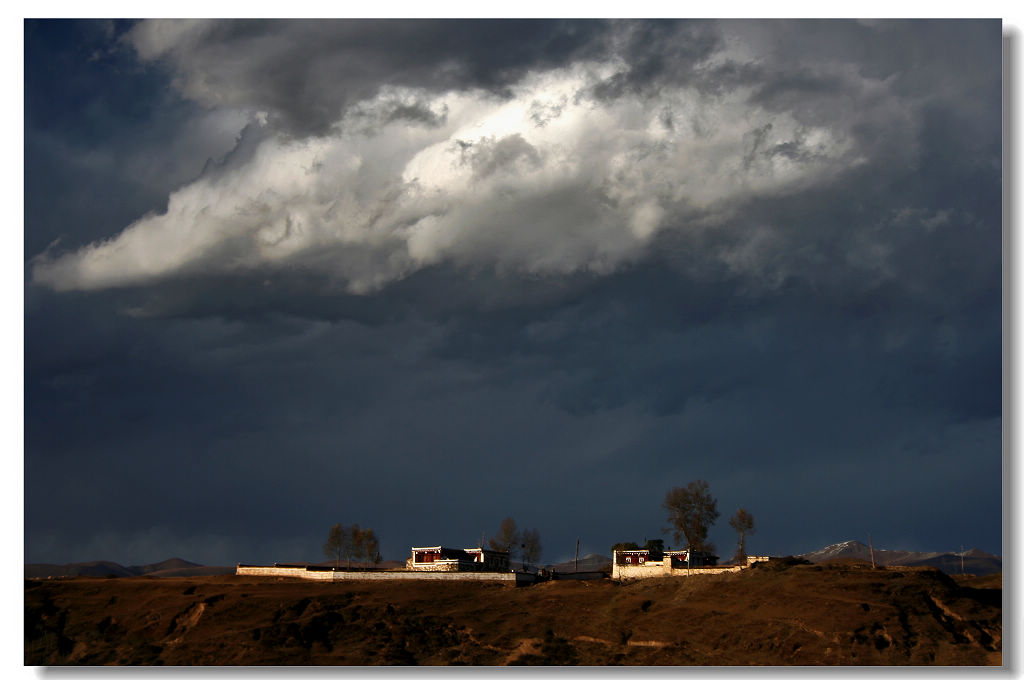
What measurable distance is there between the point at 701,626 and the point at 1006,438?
3783 centimetres

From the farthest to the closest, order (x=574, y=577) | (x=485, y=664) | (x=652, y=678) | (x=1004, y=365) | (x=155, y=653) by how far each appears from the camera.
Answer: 1. (x=574, y=577)
2. (x=155, y=653)
3. (x=485, y=664)
4. (x=652, y=678)
5. (x=1004, y=365)

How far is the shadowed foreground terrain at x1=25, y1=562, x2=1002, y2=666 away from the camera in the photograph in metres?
86.1

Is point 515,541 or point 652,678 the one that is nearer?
point 652,678

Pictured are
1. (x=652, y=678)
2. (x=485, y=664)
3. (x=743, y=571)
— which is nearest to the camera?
(x=652, y=678)

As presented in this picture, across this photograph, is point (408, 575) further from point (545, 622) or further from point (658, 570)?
point (658, 570)

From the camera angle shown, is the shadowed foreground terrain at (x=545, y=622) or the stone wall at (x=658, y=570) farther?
the stone wall at (x=658, y=570)

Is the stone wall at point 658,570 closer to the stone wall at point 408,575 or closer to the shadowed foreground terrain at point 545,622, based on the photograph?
the shadowed foreground terrain at point 545,622

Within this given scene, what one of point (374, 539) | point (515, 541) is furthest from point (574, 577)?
point (374, 539)

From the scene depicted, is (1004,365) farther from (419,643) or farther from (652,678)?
(419,643)

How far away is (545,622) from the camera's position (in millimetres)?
96250

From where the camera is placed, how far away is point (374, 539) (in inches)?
5719

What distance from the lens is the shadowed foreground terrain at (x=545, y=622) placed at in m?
86.1

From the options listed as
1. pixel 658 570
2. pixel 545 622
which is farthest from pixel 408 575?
pixel 658 570

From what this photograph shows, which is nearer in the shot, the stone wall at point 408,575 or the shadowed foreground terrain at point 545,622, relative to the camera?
the shadowed foreground terrain at point 545,622
